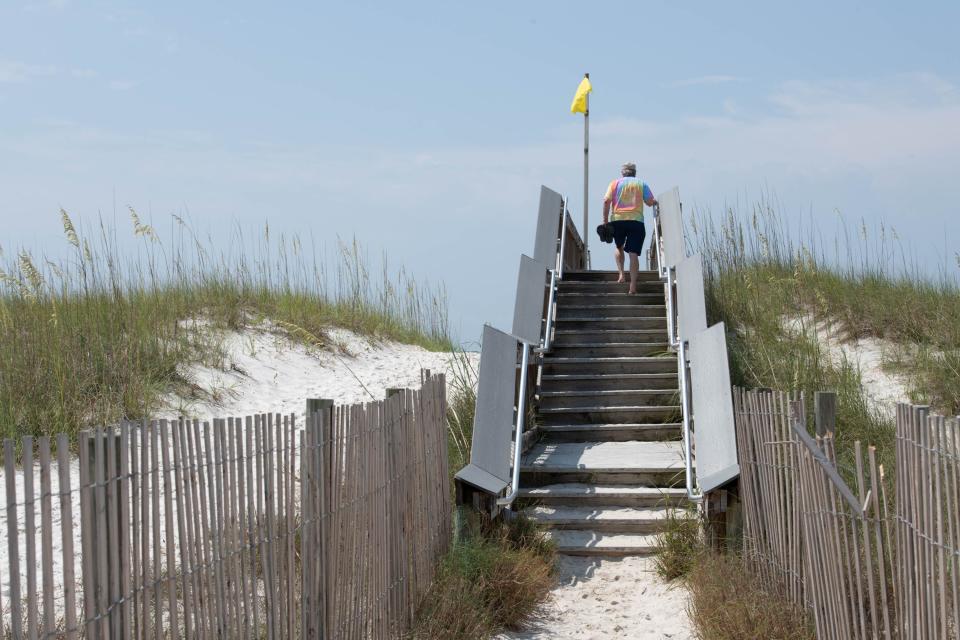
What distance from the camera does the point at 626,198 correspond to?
503 inches

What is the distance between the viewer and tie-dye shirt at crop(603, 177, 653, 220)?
41.6 feet

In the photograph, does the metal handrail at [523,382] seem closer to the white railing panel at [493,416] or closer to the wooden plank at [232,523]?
the white railing panel at [493,416]

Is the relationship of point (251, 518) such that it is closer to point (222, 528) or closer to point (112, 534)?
point (222, 528)

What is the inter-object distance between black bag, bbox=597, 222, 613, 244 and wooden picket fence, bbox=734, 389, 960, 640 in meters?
6.17

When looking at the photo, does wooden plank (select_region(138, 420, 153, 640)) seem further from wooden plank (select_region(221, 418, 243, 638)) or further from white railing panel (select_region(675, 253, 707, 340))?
white railing panel (select_region(675, 253, 707, 340))

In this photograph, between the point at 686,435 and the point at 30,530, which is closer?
the point at 30,530

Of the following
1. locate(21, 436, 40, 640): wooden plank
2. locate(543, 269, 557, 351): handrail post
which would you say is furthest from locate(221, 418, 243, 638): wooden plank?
locate(543, 269, 557, 351): handrail post

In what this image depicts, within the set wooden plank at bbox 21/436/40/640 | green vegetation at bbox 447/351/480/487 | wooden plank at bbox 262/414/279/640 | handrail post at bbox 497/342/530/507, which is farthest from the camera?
A: green vegetation at bbox 447/351/480/487

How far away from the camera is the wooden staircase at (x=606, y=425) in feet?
25.7

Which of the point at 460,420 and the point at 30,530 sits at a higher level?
the point at 30,530

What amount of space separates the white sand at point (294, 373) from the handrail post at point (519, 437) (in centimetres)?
174

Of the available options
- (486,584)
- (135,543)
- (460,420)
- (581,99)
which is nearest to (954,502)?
(135,543)

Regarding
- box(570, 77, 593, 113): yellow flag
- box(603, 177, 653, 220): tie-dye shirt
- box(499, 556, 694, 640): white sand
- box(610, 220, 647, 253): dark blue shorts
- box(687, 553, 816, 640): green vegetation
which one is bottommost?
box(499, 556, 694, 640): white sand

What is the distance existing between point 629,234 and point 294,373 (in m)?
4.36
